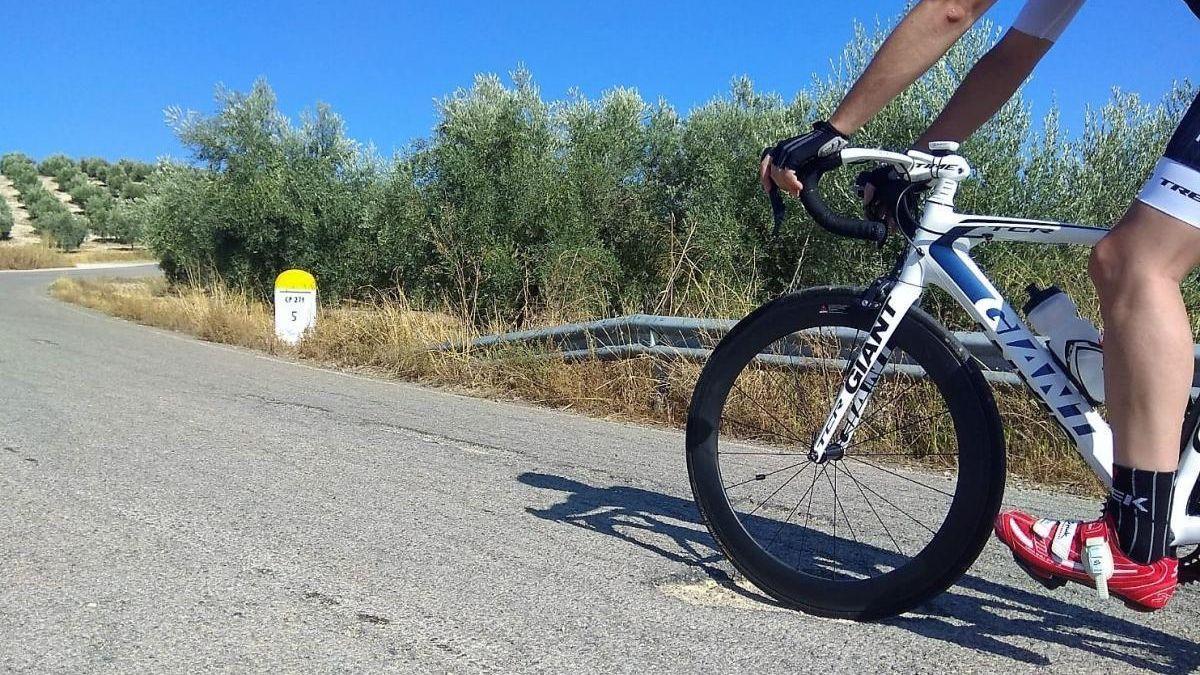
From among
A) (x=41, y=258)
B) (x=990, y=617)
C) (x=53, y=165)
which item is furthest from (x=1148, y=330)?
(x=53, y=165)

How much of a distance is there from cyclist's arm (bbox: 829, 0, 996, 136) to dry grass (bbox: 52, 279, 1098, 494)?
44.6 inches

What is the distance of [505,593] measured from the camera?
258 cm

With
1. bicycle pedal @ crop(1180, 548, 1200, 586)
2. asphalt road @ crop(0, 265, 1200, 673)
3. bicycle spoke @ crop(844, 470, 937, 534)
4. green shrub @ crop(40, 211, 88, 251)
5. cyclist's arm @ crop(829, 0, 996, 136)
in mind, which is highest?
green shrub @ crop(40, 211, 88, 251)

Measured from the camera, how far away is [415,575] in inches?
107

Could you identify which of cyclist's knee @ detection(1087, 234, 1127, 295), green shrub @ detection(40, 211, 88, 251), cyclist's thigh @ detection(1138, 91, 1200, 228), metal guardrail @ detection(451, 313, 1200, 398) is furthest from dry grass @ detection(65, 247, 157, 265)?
cyclist's thigh @ detection(1138, 91, 1200, 228)

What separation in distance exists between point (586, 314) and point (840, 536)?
537cm

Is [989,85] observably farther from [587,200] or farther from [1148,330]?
[587,200]

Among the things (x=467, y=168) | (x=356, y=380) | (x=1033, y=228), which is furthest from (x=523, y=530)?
(x=467, y=168)

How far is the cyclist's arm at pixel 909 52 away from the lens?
7.26 feet

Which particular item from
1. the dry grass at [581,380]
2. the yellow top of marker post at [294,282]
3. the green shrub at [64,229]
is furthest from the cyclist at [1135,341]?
the green shrub at [64,229]

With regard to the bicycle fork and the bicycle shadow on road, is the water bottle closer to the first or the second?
the bicycle fork

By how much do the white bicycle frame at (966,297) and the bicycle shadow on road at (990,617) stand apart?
52 cm

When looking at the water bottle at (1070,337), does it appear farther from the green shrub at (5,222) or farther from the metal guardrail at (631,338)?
the green shrub at (5,222)

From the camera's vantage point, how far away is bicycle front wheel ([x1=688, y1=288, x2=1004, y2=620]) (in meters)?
2.30
